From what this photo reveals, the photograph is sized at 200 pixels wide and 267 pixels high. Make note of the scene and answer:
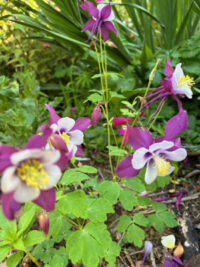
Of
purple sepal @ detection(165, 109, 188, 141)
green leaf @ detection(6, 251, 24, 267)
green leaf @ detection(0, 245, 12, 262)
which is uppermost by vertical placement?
green leaf @ detection(0, 245, 12, 262)

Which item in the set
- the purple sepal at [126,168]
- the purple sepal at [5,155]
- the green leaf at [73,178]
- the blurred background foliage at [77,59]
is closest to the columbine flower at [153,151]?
the purple sepal at [126,168]

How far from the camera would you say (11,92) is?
1649 mm

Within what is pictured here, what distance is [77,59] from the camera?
2537 mm

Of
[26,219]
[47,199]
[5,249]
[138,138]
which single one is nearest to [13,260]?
[5,249]

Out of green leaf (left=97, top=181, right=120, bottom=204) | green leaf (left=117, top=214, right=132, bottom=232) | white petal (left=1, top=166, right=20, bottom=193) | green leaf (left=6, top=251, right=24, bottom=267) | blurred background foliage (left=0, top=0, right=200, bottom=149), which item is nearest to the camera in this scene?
white petal (left=1, top=166, right=20, bottom=193)

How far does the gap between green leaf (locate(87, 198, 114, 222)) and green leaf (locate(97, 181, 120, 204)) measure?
0.26ft

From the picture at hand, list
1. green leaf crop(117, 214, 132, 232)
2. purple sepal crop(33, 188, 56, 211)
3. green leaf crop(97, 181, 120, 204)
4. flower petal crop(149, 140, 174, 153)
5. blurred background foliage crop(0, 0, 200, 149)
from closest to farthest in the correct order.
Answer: purple sepal crop(33, 188, 56, 211), flower petal crop(149, 140, 174, 153), green leaf crop(97, 181, 120, 204), green leaf crop(117, 214, 132, 232), blurred background foliage crop(0, 0, 200, 149)

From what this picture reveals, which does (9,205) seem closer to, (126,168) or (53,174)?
(53,174)

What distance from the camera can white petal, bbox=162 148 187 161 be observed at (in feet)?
2.82

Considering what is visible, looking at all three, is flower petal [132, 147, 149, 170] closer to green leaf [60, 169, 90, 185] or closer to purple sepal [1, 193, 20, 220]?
green leaf [60, 169, 90, 185]

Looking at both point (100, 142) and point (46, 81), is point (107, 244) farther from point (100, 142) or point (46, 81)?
point (46, 81)

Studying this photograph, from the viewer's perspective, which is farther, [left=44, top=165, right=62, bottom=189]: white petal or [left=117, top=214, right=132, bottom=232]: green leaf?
[left=117, top=214, right=132, bottom=232]: green leaf

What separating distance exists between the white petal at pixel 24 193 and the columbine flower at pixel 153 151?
0.35 metres

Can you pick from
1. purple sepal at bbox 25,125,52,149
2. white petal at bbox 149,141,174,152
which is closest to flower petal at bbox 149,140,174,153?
white petal at bbox 149,141,174,152
